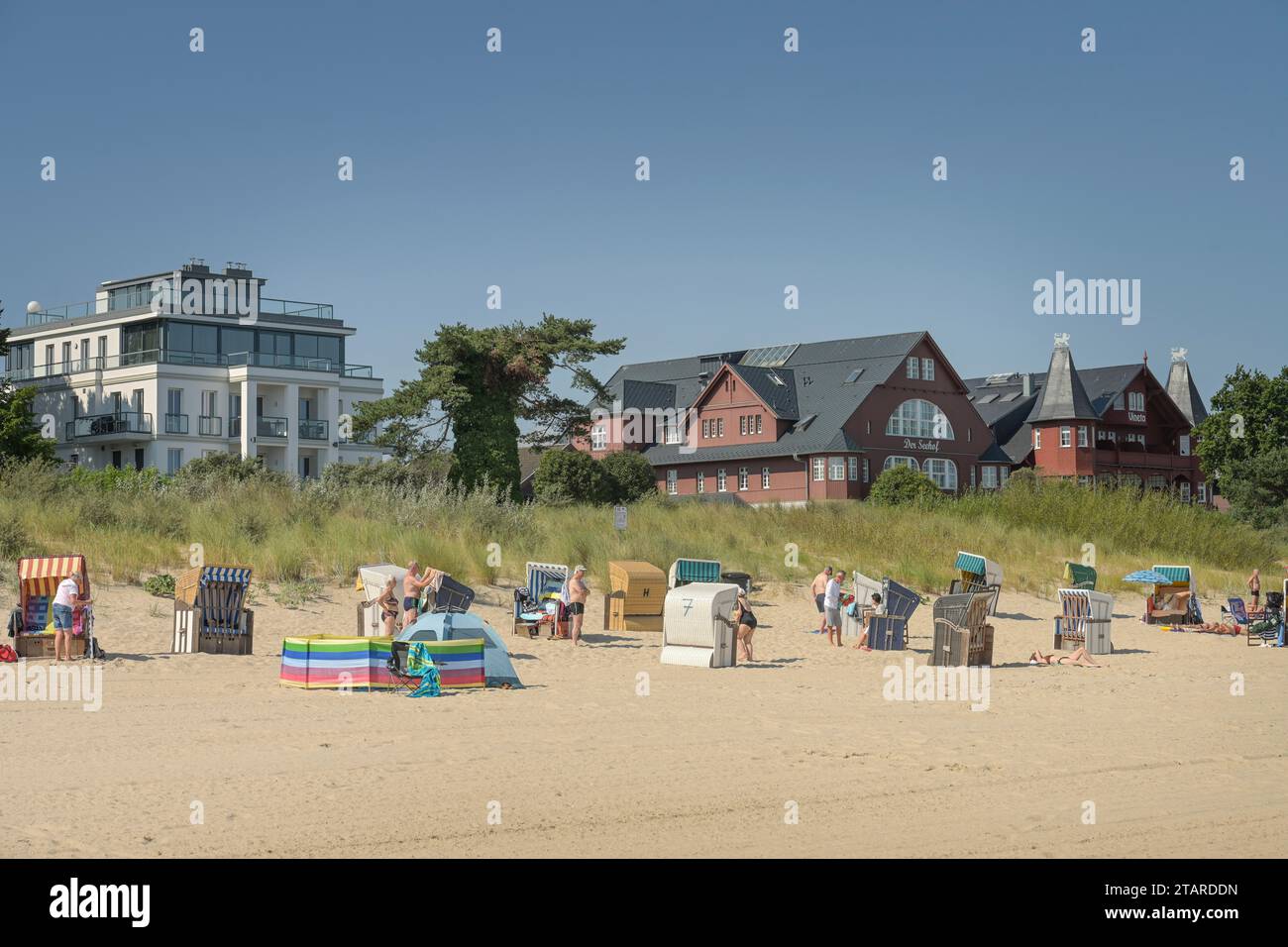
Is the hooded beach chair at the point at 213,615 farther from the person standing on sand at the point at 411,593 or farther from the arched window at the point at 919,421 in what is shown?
the arched window at the point at 919,421

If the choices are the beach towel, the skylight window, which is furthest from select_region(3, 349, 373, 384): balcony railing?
the beach towel

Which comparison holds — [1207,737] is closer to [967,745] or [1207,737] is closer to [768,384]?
[967,745]

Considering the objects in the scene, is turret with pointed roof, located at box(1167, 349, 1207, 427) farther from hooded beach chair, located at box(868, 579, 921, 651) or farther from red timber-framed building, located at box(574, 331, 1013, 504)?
hooded beach chair, located at box(868, 579, 921, 651)

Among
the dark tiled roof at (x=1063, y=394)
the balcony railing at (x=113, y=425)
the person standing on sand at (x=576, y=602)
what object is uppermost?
the dark tiled roof at (x=1063, y=394)

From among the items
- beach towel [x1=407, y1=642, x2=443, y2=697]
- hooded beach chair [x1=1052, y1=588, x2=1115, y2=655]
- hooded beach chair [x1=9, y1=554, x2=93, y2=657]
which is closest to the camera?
beach towel [x1=407, y1=642, x2=443, y2=697]

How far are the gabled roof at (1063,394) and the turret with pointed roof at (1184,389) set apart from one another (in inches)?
665

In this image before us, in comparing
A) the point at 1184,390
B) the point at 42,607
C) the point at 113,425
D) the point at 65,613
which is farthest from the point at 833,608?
the point at 1184,390

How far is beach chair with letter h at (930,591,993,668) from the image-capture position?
20.7 m

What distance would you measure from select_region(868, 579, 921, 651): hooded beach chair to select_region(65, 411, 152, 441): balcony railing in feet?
155

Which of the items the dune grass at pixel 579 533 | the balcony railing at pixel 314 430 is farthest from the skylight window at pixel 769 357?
the dune grass at pixel 579 533

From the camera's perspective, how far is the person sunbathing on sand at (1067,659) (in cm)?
2292

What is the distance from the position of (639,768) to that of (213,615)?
32.4ft
